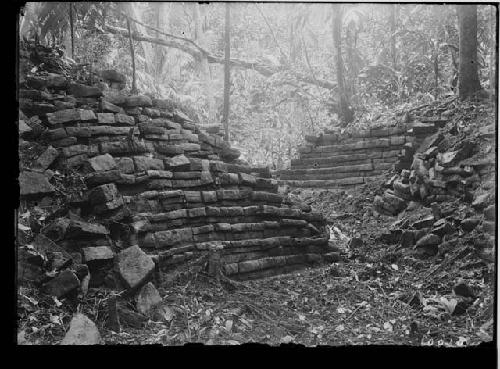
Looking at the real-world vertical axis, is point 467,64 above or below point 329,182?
above

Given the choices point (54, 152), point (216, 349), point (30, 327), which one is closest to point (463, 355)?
point (216, 349)

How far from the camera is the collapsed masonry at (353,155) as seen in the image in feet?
27.4

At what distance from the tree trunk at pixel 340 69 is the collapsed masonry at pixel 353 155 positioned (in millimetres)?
693

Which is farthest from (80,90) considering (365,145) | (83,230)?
(365,145)

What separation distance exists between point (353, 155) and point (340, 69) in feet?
5.51

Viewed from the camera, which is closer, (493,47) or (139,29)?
(493,47)

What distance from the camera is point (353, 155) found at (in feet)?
29.5

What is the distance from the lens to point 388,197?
756 centimetres

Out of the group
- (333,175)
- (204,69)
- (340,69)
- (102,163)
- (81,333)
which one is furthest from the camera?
(333,175)

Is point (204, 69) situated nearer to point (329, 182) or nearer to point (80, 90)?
point (80, 90)

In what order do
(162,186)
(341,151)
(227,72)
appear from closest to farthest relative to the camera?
(162,186) → (227,72) → (341,151)

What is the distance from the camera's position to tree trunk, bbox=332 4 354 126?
7.13m

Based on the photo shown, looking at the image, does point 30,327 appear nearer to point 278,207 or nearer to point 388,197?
point 278,207

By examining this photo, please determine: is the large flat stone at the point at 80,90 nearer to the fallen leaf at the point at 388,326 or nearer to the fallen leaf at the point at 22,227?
the fallen leaf at the point at 22,227
